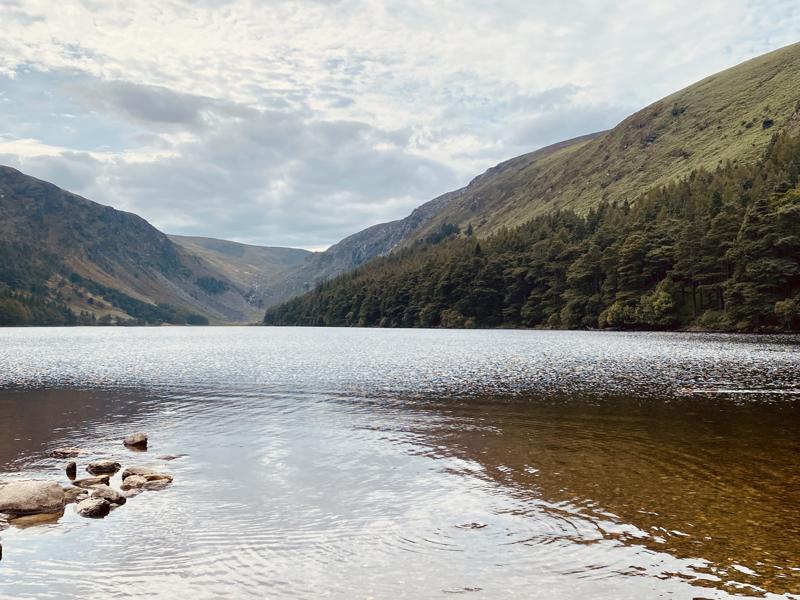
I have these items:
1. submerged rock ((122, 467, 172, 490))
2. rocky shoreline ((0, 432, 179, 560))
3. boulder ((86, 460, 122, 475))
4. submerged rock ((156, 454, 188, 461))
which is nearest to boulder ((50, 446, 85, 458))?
rocky shoreline ((0, 432, 179, 560))

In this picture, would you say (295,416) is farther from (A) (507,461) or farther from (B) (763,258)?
(B) (763,258)

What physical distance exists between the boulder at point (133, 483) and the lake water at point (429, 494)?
5.05 feet

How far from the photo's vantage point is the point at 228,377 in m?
68.8

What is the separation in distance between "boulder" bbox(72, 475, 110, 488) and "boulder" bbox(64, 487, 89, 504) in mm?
1160

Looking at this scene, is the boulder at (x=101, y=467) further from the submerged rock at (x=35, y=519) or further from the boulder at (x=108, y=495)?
the submerged rock at (x=35, y=519)

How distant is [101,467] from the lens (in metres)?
27.4

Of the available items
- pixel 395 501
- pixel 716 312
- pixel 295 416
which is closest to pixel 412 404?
pixel 295 416

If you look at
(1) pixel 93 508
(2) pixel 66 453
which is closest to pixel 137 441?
(2) pixel 66 453

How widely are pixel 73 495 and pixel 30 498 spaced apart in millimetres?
1812

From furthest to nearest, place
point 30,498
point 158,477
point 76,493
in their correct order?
point 158,477 → point 76,493 → point 30,498

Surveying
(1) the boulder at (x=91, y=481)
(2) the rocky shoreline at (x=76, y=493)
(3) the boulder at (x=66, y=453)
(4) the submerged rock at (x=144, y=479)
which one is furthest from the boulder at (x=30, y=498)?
(3) the boulder at (x=66, y=453)

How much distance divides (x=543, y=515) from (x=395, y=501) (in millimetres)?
5674

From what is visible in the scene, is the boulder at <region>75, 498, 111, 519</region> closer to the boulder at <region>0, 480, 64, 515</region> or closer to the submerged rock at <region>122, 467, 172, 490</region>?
the boulder at <region>0, 480, 64, 515</region>

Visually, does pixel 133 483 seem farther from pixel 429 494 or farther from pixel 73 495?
pixel 429 494
